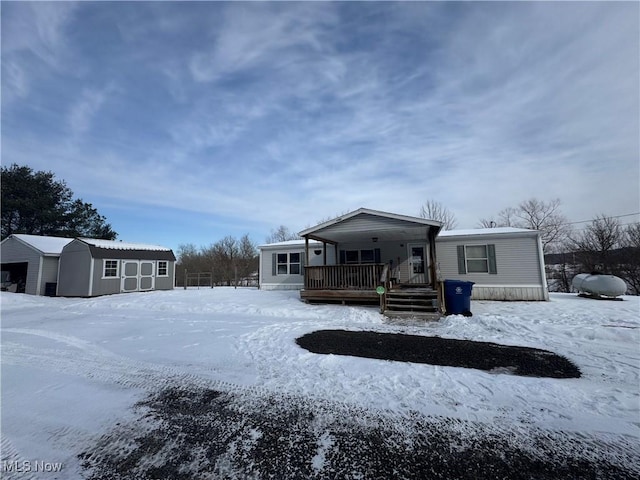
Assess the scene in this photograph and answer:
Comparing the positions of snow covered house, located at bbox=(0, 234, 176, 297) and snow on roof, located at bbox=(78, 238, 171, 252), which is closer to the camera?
snow covered house, located at bbox=(0, 234, 176, 297)

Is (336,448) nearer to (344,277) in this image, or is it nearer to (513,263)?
(344,277)

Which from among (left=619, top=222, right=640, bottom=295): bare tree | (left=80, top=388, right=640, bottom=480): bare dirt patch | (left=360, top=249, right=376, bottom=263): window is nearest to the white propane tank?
(left=360, top=249, right=376, bottom=263): window

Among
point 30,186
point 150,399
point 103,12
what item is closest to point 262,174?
point 103,12

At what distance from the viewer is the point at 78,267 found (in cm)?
1644

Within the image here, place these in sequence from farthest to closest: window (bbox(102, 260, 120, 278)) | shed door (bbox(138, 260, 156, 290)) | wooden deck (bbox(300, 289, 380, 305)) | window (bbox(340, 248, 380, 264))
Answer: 1. shed door (bbox(138, 260, 156, 290))
2. window (bbox(102, 260, 120, 278))
3. window (bbox(340, 248, 380, 264))
4. wooden deck (bbox(300, 289, 380, 305))

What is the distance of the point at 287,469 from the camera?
220 centimetres

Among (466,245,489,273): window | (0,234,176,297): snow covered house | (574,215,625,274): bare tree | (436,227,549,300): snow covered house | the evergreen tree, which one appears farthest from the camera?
the evergreen tree

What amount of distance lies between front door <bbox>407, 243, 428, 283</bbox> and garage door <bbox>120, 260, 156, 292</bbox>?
56.7 ft

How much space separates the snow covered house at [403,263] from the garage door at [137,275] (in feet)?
28.0

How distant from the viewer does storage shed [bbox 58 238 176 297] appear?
16.1 meters

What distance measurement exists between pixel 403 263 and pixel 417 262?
704mm

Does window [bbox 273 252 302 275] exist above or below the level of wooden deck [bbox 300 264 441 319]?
above

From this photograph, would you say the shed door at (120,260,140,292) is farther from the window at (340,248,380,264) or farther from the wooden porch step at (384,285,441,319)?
the wooden porch step at (384,285,441,319)

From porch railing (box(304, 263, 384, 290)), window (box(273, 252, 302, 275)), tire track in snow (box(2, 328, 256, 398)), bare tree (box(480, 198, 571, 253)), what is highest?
bare tree (box(480, 198, 571, 253))
